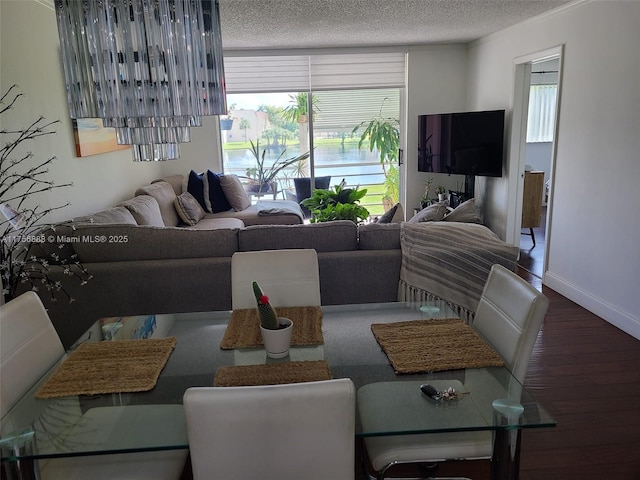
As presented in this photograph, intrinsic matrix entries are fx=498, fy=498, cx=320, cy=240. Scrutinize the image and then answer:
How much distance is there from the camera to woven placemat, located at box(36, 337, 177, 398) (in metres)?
1.48

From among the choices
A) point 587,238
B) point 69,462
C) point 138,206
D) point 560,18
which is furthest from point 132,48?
point 560,18

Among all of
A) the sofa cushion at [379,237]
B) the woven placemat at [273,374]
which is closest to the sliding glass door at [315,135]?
the sofa cushion at [379,237]

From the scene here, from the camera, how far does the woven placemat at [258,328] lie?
5.78 ft

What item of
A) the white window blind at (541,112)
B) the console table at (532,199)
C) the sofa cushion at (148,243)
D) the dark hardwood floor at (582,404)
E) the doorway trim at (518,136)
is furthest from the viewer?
the white window blind at (541,112)

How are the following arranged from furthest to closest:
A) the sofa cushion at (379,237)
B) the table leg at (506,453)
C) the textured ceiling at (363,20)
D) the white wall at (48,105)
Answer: the textured ceiling at (363,20) → the white wall at (48,105) → the sofa cushion at (379,237) → the table leg at (506,453)

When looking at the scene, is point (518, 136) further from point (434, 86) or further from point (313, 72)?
point (313, 72)

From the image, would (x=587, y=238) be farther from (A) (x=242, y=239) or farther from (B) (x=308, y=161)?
(B) (x=308, y=161)

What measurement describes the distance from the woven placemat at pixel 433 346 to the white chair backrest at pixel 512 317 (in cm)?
6

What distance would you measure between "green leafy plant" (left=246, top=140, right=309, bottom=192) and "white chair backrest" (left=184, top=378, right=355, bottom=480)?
5.95 metres

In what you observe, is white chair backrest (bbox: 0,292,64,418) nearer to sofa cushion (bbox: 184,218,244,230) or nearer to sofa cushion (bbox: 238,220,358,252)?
sofa cushion (bbox: 238,220,358,252)

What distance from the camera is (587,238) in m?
3.76

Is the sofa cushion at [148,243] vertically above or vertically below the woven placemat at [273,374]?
above

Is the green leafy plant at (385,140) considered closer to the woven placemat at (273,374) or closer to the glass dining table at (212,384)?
the glass dining table at (212,384)

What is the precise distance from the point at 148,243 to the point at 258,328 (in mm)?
1192
